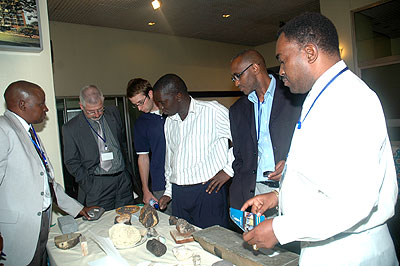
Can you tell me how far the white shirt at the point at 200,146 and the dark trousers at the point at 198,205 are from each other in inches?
2.6

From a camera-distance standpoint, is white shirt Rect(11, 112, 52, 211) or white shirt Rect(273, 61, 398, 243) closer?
white shirt Rect(273, 61, 398, 243)

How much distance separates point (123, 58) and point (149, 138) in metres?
4.46

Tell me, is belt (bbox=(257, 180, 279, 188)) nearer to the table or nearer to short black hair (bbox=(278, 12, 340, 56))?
the table

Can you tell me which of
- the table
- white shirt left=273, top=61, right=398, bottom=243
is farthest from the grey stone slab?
white shirt left=273, top=61, right=398, bottom=243

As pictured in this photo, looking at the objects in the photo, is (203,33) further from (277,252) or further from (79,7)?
(277,252)

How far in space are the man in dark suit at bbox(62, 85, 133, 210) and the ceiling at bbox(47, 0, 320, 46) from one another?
3.14 meters

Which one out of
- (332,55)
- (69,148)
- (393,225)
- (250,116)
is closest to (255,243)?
(332,55)

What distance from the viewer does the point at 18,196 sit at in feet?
6.43

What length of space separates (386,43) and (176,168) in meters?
5.25

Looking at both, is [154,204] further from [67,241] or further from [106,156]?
[67,241]

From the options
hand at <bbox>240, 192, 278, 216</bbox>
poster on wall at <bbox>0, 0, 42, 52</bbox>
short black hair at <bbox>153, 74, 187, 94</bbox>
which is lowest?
hand at <bbox>240, 192, 278, 216</bbox>

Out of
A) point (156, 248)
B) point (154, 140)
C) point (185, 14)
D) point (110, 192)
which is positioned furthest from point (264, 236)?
point (185, 14)

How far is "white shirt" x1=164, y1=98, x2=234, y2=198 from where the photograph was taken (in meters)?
2.40

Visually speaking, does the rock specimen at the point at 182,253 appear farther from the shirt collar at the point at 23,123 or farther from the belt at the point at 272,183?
the shirt collar at the point at 23,123
